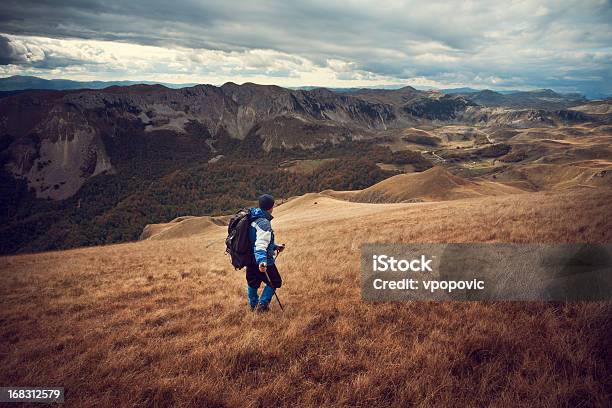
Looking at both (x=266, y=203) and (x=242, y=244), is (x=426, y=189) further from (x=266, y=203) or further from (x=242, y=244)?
(x=242, y=244)

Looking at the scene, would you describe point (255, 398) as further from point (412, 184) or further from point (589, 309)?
point (412, 184)

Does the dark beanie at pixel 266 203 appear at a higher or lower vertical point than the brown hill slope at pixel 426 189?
higher

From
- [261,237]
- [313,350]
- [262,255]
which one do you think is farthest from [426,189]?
[313,350]

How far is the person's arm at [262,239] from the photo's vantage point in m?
6.93

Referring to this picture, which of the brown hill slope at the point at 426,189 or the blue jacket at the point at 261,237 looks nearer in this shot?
the blue jacket at the point at 261,237

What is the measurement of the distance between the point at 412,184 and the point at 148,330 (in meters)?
75.8

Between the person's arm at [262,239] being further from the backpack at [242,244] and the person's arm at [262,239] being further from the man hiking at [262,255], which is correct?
the backpack at [242,244]

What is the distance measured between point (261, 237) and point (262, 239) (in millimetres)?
49

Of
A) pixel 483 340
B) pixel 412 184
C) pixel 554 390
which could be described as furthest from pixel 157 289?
pixel 412 184

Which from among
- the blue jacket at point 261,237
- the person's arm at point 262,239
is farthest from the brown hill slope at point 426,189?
the person's arm at point 262,239

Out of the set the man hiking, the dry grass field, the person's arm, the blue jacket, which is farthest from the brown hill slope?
the person's arm

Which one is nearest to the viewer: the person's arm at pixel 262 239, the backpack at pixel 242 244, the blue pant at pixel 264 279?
the person's arm at pixel 262 239

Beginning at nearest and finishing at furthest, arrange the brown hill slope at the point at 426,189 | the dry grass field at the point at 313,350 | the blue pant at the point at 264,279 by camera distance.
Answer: the dry grass field at the point at 313,350 → the blue pant at the point at 264,279 → the brown hill slope at the point at 426,189

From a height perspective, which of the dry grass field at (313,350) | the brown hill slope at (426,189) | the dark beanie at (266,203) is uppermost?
the dark beanie at (266,203)
